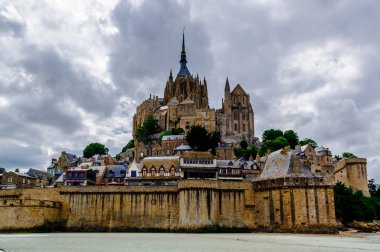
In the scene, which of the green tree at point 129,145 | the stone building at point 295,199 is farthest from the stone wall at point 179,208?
the green tree at point 129,145

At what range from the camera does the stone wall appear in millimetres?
49844

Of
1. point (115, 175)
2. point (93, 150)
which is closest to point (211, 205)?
point (115, 175)

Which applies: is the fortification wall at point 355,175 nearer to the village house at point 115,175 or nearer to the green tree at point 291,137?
the green tree at point 291,137

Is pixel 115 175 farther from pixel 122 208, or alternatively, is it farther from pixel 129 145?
pixel 129 145

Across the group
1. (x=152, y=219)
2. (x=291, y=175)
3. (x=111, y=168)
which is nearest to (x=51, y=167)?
(x=111, y=168)

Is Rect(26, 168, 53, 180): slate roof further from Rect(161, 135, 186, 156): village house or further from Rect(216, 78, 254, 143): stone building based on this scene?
Rect(216, 78, 254, 143): stone building

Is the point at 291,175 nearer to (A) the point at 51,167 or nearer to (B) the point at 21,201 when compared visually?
(B) the point at 21,201

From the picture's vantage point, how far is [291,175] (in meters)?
50.7

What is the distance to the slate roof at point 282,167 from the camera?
5110cm

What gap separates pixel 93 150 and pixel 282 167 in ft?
273

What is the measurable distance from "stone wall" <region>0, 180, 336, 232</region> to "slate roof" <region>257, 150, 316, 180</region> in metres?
1.68

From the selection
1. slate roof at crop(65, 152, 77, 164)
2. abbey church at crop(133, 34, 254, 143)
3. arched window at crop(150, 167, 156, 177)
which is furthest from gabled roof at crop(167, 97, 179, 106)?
arched window at crop(150, 167, 156, 177)

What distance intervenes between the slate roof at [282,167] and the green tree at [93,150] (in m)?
78.9

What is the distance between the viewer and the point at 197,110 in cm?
12112
